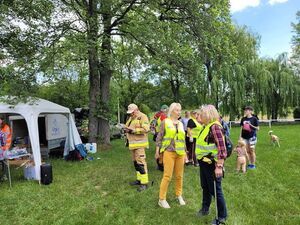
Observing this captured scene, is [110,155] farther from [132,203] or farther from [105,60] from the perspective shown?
[132,203]

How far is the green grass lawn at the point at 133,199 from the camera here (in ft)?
15.1

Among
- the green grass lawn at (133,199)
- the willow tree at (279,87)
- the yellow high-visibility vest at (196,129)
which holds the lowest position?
the green grass lawn at (133,199)

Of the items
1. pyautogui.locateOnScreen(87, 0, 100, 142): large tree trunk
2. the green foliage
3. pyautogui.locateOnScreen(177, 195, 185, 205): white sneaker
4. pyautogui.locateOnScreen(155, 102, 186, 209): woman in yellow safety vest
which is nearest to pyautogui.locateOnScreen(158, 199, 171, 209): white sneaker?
pyautogui.locateOnScreen(155, 102, 186, 209): woman in yellow safety vest

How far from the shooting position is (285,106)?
24484 millimetres

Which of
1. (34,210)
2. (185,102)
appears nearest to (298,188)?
(34,210)

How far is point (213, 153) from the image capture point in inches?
161

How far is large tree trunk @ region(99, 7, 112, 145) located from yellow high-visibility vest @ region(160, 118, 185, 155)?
6.16 meters

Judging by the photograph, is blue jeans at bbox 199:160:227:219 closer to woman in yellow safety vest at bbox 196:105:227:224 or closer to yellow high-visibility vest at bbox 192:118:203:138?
woman in yellow safety vest at bbox 196:105:227:224

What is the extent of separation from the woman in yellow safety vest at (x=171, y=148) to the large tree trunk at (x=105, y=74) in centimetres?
609

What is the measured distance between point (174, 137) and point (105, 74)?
890cm

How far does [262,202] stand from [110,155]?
6.81 meters

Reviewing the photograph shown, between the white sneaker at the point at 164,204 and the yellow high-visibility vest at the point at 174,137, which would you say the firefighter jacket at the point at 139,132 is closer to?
the yellow high-visibility vest at the point at 174,137

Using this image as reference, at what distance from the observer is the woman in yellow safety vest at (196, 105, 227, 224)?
3961mm

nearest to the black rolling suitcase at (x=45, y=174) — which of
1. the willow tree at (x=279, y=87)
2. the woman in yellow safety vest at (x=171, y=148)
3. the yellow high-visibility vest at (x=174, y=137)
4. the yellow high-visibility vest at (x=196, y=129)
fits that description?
the woman in yellow safety vest at (x=171, y=148)
